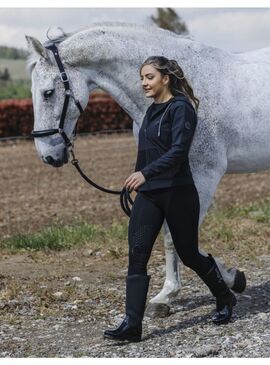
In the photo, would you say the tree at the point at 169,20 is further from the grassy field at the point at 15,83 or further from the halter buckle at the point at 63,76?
the halter buckle at the point at 63,76

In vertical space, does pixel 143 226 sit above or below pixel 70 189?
above

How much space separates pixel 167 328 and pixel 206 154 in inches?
46.6

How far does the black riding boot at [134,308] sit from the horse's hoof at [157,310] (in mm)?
601

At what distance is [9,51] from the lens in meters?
43.9


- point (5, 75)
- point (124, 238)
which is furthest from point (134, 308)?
point (5, 75)

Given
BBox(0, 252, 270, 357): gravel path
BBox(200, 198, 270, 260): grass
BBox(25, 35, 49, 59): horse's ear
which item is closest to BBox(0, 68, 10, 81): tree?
BBox(200, 198, 270, 260): grass

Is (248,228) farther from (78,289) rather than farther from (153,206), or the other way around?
(153,206)

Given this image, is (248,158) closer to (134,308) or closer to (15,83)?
(134,308)

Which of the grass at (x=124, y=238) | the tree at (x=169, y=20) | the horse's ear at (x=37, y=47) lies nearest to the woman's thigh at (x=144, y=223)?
the horse's ear at (x=37, y=47)

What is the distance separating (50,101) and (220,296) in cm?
172

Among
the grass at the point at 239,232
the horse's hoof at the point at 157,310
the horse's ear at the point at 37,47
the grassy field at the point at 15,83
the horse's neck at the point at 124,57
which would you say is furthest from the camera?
the grassy field at the point at 15,83

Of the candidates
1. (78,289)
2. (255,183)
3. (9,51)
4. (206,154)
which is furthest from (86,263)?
(9,51)

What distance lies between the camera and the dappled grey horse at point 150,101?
5.34 meters

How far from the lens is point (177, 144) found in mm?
4699
